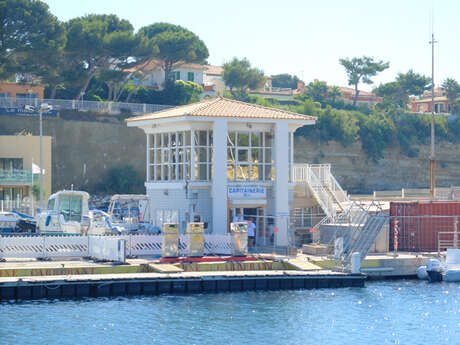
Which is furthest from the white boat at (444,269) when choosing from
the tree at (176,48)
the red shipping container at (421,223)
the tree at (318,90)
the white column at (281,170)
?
the tree at (318,90)

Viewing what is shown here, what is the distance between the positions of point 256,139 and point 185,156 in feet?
12.7

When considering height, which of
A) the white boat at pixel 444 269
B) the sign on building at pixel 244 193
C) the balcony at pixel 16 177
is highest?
the balcony at pixel 16 177

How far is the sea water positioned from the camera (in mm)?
24125

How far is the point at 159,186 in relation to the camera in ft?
137

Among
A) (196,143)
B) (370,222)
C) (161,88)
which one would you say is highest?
(161,88)

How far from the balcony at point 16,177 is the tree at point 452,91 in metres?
76.0

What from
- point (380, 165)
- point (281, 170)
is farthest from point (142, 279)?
point (380, 165)

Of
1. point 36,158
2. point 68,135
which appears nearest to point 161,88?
point 68,135

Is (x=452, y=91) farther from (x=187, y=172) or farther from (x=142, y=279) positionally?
(x=142, y=279)

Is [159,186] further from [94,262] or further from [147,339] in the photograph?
[147,339]

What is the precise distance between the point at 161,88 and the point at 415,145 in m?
36.0

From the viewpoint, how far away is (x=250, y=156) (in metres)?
40.6

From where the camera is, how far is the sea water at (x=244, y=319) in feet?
79.2

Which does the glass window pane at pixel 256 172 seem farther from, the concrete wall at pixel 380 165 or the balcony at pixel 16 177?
the concrete wall at pixel 380 165
